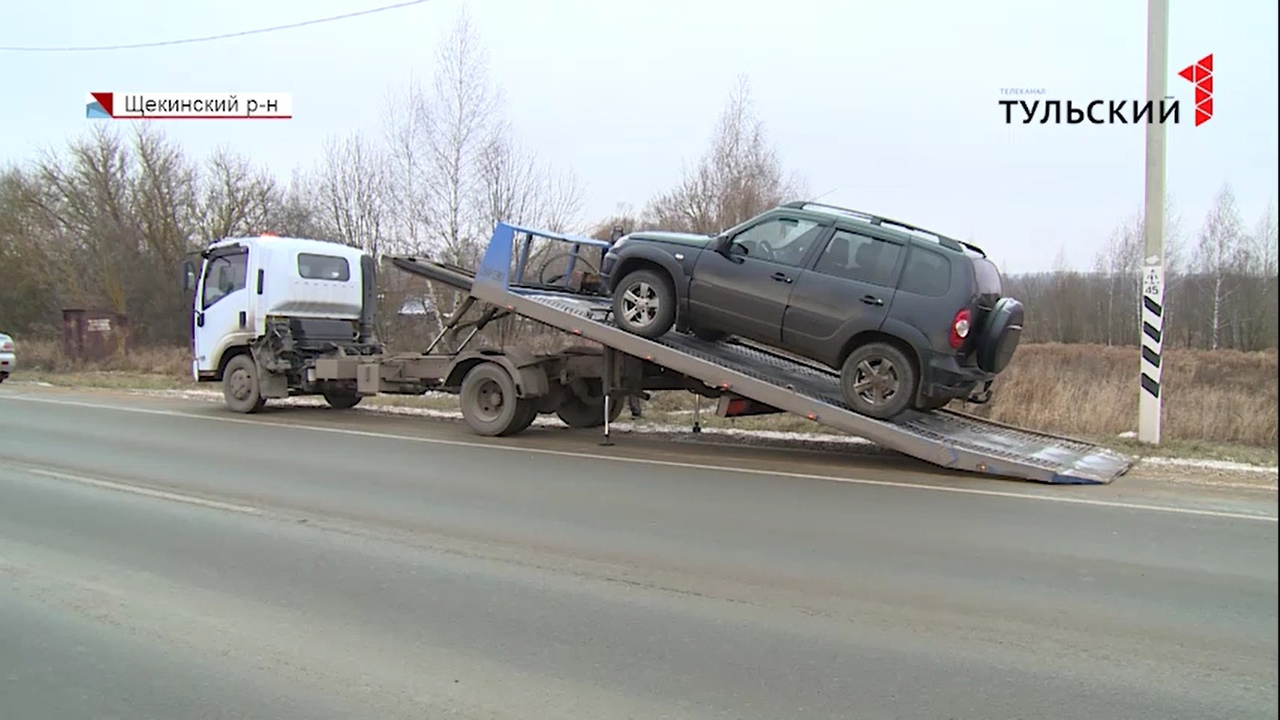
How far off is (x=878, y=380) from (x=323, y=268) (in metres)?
9.85

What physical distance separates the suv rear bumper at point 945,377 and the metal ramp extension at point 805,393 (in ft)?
1.56

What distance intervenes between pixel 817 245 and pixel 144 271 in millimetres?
34578

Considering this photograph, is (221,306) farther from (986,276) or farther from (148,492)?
(986,276)

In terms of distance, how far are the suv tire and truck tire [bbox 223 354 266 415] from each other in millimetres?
9921

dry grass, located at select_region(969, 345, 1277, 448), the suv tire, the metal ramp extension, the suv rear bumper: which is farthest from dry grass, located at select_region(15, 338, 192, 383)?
the suv rear bumper

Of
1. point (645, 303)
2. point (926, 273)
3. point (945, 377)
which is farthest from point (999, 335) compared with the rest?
point (645, 303)

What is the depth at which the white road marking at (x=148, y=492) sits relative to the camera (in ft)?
23.5

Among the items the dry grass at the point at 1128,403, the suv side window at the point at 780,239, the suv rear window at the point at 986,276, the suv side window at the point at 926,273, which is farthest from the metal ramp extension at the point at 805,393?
the dry grass at the point at 1128,403

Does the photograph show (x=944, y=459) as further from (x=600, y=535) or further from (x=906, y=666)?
(x=906, y=666)

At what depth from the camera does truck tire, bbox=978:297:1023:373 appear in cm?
890

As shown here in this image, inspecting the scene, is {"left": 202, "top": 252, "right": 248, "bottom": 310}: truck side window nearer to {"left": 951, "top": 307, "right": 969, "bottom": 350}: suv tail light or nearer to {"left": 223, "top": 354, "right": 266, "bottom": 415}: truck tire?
{"left": 223, "top": 354, "right": 266, "bottom": 415}: truck tire

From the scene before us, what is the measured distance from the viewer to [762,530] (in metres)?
6.54

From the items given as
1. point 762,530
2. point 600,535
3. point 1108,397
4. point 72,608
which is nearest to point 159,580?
point 72,608

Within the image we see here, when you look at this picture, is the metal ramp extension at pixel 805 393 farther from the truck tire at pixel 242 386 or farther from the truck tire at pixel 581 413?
the truck tire at pixel 242 386
